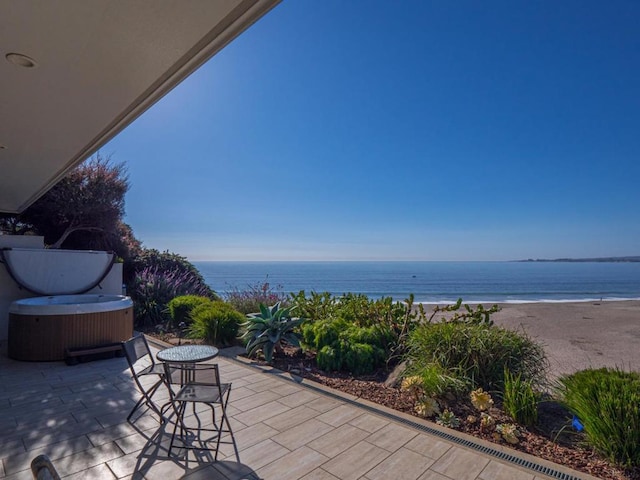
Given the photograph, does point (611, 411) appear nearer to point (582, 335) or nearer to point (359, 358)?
point (359, 358)

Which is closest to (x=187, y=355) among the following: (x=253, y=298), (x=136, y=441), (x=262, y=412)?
(x=136, y=441)

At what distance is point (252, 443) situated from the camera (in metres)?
2.58

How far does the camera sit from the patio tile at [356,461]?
7.26 ft

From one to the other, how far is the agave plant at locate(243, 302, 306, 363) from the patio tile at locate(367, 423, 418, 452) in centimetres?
219

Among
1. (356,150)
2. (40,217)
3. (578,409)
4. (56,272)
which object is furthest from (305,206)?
(578,409)

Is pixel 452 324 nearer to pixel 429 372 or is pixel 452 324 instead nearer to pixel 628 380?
pixel 429 372

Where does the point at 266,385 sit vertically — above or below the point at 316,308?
below

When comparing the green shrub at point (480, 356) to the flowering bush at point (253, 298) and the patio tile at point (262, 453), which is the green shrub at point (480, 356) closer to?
the patio tile at point (262, 453)

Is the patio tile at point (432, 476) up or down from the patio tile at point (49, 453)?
up

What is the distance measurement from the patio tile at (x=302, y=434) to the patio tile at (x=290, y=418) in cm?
7

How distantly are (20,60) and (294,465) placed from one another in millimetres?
3131

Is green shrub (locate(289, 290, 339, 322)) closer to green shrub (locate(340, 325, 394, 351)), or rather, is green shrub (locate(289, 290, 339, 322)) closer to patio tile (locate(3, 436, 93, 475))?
green shrub (locate(340, 325, 394, 351))

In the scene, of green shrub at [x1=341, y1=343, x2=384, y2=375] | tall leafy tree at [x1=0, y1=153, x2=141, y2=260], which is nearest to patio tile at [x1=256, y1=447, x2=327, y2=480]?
green shrub at [x1=341, y1=343, x2=384, y2=375]

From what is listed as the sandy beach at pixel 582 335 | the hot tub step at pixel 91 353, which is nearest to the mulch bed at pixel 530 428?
the sandy beach at pixel 582 335
